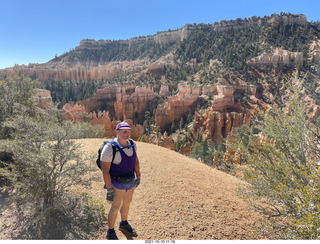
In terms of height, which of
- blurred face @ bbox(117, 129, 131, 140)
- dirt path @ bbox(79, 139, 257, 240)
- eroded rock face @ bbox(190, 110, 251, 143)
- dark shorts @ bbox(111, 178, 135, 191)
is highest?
blurred face @ bbox(117, 129, 131, 140)

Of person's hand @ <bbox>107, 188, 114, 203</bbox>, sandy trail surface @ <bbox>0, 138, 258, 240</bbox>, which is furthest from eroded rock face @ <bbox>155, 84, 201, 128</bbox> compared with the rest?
person's hand @ <bbox>107, 188, 114, 203</bbox>

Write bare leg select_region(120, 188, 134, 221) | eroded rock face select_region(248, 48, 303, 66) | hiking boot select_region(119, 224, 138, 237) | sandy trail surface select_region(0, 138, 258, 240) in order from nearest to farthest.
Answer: bare leg select_region(120, 188, 134, 221) < hiking boot select_region(119, 224, 138, 237) < sandy trail surface select_region(0, 138, 258, 240) < eroded rock face select_region(248, 48, 303, 66)

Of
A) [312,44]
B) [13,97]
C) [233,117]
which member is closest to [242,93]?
[233,117]

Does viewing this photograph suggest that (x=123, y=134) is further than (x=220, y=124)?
No

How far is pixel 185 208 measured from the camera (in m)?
4.98

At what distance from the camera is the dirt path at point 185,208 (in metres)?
4.25

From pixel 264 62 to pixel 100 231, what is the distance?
63629mm

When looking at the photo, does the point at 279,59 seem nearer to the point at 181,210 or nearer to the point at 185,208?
the point at 185,208

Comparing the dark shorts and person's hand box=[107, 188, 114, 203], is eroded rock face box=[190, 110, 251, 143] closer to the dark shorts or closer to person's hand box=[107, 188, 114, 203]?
the dark shorts

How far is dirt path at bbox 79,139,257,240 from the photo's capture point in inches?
167

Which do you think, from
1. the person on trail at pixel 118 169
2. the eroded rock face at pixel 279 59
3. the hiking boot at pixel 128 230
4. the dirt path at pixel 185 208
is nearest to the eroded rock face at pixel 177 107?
the eroded rock face at pixel 279 59

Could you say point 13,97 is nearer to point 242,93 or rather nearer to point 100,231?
point 100,231

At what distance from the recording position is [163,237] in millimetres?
4055

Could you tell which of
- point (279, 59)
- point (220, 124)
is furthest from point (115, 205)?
point (279, 59)
